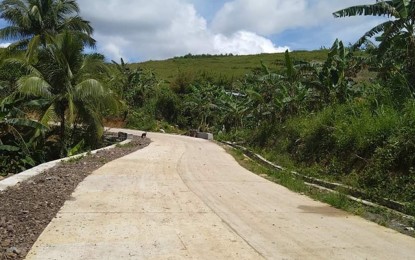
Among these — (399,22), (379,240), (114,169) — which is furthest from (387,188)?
(114,169)

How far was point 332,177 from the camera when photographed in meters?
12.8

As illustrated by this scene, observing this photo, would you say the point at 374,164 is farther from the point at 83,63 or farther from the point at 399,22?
the point at 83,63

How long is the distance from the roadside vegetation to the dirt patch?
5.60 m

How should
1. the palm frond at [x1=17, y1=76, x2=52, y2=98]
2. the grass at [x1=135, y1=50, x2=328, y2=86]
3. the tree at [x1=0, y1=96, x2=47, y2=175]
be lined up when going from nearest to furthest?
the tree at [x1=0, y1=96, x2=47, y2=175] → the palm frond at [x1=17, y1=76, x2=52, y2=98] → the grass at [x1=135, y1=50, x2=328, y2=86]

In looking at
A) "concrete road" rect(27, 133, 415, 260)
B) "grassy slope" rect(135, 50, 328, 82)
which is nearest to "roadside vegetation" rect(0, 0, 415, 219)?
"concrete road" rect(27, 133, 415, 260)

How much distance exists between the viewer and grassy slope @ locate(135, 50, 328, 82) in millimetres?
57625

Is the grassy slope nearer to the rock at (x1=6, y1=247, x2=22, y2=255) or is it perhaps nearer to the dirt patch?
the dirt patch

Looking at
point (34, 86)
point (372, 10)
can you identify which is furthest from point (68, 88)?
point (372, 10)

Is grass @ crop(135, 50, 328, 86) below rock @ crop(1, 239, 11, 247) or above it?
above

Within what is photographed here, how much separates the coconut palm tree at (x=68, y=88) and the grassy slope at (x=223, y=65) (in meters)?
Answer: 32.5

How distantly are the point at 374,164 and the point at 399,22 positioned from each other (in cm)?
504

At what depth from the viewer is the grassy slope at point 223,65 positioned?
57.6 metres

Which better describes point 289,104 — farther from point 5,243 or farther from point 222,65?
point 222,65

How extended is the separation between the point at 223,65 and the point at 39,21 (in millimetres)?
42142
